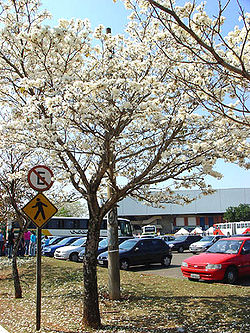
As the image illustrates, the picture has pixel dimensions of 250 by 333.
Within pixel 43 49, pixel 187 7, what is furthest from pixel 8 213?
pixel 187 7

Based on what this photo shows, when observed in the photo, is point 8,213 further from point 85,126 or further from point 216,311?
point 216,311

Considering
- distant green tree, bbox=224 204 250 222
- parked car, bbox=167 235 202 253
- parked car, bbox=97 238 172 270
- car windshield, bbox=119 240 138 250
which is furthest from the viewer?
distant green tree, bbox=224 204 250 222

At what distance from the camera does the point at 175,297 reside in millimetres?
9492

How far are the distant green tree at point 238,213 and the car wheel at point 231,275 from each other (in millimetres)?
57872

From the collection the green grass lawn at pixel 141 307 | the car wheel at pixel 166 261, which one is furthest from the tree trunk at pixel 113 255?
the car wheel at pixel 166 261

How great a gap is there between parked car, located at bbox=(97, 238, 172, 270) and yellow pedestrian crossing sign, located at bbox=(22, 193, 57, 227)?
31.1 feet

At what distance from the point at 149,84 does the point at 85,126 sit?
1.55 metres

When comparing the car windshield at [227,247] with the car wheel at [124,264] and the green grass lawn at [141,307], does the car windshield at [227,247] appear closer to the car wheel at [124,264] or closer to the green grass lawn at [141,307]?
the green grass lawn at [141,307]

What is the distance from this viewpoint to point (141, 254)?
16953 millimetres

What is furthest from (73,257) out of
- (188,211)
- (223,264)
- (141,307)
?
(188,211)

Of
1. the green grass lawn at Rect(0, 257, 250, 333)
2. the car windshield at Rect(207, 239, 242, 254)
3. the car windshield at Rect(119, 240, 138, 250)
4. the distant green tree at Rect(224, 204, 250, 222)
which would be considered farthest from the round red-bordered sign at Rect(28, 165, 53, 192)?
the distant green tree at Rect(224, 204, 250, 222)

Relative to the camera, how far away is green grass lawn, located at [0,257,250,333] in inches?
272

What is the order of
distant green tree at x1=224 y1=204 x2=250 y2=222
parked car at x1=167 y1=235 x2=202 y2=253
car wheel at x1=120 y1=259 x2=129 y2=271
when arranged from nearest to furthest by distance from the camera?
car wheel at x1=120 y1=259 x2=129 y2=271
parked car at x1=167 y1=235 x2=202 y2=253
distant green tree at x1=224 y1=204 x2=250 y2=222

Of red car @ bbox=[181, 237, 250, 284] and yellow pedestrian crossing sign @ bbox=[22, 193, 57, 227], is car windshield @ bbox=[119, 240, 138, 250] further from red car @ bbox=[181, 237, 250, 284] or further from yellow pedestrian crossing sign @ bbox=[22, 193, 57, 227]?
yellow pedestrian crossing sign @ bbox=[22, 193, 57, 227]
